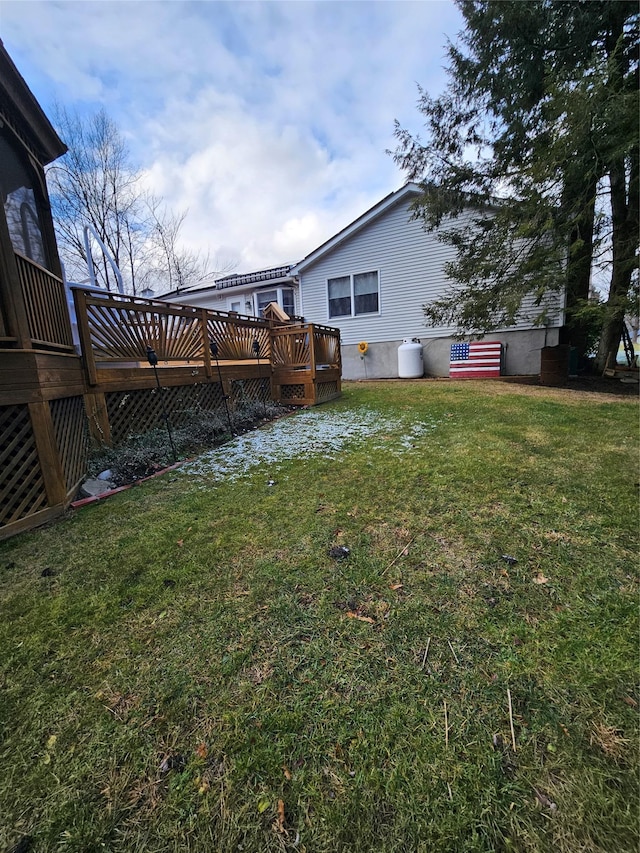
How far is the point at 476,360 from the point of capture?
35.2ft

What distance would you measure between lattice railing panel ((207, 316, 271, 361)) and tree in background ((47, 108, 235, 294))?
10.9 metres

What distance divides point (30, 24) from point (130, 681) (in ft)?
24.7

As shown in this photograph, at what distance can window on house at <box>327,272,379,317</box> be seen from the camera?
12039 millimetres

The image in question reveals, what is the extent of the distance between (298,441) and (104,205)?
1905 cm

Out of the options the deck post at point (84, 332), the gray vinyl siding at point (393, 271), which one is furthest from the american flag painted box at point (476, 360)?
the deck post at point (84, 332)

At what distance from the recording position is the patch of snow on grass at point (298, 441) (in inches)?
161

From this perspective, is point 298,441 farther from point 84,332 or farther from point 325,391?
point 325,391

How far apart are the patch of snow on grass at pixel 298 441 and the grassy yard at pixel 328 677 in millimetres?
1170

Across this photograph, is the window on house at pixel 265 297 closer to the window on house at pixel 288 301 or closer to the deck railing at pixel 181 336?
the window on house at pixel 288 301

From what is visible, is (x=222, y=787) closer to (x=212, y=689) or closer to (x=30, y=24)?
(x=212, y=689)

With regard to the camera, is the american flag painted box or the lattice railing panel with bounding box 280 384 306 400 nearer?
the lattice railing panel with bounding box 280 384 306 400

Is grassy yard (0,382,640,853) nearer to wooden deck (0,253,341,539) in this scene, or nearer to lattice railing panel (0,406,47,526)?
lattice railing panel (0,406,47,526)

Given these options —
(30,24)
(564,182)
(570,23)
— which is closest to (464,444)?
(564,182)

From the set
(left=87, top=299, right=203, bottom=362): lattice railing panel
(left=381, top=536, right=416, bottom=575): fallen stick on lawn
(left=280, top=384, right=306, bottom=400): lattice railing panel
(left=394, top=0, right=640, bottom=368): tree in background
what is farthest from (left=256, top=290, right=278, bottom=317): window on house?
(left=381, top=536, right=416, bottom=575): fallen stick on lawn
